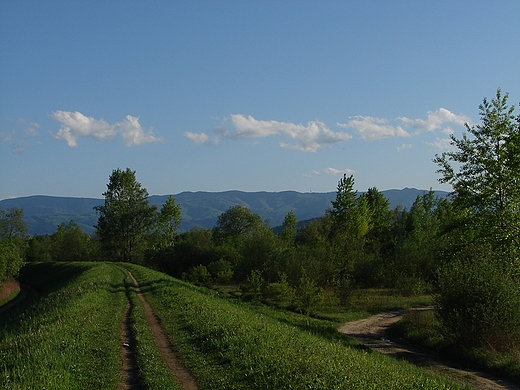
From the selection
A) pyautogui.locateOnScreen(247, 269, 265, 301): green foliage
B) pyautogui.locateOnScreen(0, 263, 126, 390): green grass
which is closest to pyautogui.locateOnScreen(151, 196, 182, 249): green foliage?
pyautogui.locateOnScreen(247, 269, 265, 301): green foliage

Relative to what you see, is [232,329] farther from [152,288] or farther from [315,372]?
[152,288]

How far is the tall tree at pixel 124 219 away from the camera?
76812 millimetres

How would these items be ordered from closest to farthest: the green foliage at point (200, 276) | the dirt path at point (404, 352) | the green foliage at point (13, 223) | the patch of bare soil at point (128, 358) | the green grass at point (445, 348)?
1. the patch of bare soil at point (128, 358)
2. the dirt path at point (404, 352)
3. the green grass at point (445, 348)
4. the green foliage at point (200, 276)
5. the green foliage at point (13, 223)

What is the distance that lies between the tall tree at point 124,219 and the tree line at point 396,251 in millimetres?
169

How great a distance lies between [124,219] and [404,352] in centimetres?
6210

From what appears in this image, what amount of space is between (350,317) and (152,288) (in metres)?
14.0

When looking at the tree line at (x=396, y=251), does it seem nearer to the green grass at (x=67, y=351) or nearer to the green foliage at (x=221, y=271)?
the green foliage at (x=221, y=271)

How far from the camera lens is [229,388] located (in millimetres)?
Answer: 10789

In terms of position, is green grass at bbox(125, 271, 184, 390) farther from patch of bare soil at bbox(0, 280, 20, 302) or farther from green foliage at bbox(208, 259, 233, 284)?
patch of bare soil at bbox(0, 280, 20, 302)

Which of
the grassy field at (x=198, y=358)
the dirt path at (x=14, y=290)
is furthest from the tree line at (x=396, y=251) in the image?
the grassy field at (x=198, y=358)

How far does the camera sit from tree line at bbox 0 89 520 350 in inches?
851

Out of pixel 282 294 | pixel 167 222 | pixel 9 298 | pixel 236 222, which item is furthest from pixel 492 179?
pixel 236 222

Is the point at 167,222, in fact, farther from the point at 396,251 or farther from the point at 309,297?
the point at 309,297

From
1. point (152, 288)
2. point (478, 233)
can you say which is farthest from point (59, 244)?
point (478, 233)
